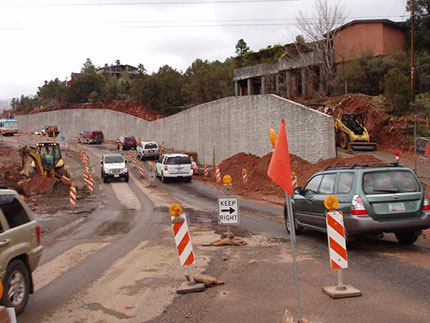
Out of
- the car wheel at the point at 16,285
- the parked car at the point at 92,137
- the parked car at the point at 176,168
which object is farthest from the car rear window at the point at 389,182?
the parked car at the point at 92,137

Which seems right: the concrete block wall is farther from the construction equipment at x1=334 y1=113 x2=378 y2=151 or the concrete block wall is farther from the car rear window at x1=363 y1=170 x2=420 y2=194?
the car rear window at x1=363 y1=170 x2=420 y2=194

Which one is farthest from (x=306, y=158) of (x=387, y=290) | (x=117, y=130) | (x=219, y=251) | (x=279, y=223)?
(x=117, y=130)

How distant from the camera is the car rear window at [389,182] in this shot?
859cm

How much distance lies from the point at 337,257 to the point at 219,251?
3995 millimetres

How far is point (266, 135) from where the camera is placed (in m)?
30.7

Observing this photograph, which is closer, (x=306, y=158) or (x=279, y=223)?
(x=279, y=223)

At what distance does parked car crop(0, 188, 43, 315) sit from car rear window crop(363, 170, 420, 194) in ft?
20.6

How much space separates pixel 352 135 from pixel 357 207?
54.7ft

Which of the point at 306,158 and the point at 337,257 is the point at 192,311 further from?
the point at 306,158

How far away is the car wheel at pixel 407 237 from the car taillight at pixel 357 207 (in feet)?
4.86

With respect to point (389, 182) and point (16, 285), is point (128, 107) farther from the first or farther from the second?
point (16, 285)

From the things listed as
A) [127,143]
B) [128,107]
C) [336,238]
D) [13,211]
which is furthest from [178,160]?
[128,107]

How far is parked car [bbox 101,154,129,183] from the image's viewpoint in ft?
96.2

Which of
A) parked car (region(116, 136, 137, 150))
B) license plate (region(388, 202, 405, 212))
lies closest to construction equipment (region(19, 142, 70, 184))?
license plate (region(388, 202, 405, 212))
